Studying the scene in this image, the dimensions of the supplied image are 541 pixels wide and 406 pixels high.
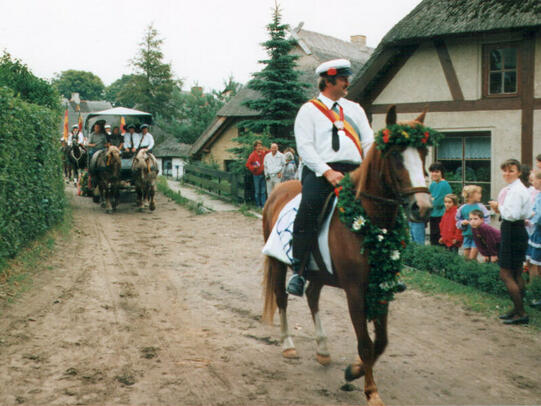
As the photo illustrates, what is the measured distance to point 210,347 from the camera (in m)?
5.76

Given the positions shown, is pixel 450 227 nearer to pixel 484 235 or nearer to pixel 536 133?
pixel 484 235

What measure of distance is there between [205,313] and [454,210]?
4.95 meters

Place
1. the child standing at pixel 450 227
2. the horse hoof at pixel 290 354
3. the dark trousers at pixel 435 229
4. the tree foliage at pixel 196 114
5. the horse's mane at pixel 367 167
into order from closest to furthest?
the horse's mane at pixel 367 167 < the horse hoof at pixel 290 354 < the child standing at pixel 450 227 < the dark trousers at pixel 435 229 < the tree foliage at pixel 196 114

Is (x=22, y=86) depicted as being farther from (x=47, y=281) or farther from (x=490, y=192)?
(x=490, y=192)

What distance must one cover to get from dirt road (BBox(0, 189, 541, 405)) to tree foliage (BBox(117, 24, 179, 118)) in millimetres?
51359

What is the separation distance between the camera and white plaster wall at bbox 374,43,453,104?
1561cm

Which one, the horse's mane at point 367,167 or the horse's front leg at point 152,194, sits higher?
the horse's mane at point 367,167

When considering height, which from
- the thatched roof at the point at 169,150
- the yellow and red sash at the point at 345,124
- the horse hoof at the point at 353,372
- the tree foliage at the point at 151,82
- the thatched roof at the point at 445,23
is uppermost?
the tree foliage at the point at 151,82

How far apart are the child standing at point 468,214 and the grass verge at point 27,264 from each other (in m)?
6.78

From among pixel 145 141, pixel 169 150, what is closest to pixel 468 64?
pixel 145 141

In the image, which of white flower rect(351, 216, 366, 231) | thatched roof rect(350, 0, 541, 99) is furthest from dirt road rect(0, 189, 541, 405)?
thatched roof rect(350, 0, 541, 99)

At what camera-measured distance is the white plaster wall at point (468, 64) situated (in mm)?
15078

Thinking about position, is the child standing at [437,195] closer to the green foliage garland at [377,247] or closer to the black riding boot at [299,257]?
the black riding boot at [299,257]

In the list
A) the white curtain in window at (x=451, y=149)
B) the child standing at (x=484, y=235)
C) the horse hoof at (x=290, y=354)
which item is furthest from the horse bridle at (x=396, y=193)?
the white curtain in window at (x=451, y=149)
